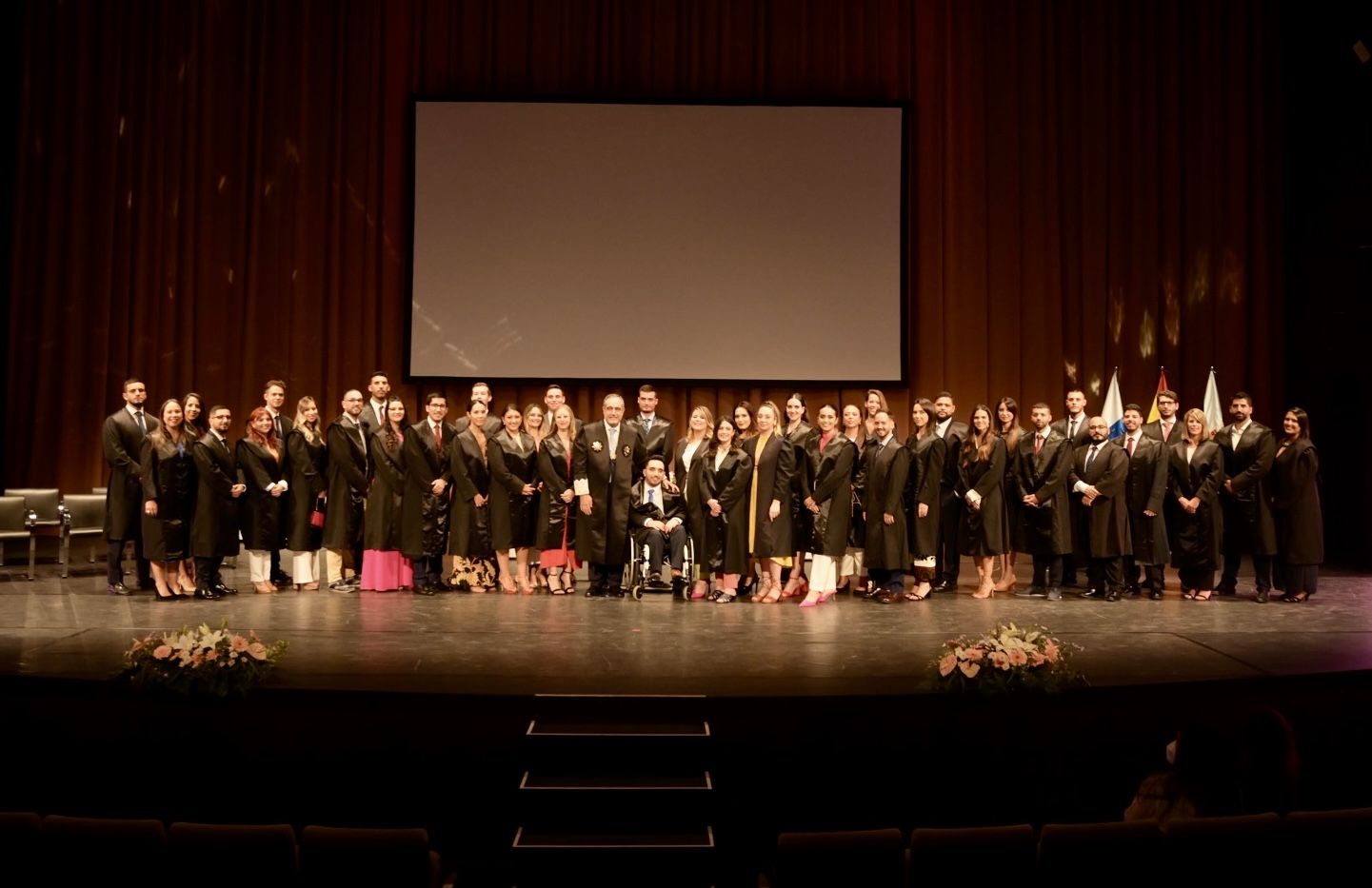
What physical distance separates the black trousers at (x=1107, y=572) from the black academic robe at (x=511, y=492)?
433 centimetres

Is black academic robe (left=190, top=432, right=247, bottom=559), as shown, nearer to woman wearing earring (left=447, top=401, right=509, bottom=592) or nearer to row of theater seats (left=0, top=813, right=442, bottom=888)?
woman wearing earring (left=447, top=401, right=509, bottom=592)

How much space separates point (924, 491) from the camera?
838 centimetres

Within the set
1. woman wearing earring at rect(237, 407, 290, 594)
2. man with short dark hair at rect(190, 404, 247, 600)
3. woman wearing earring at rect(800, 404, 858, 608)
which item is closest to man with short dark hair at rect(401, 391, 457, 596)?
woman wearing earring at rect(237, 407, 290, 594)

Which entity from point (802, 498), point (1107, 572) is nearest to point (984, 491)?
point (1107, 572)

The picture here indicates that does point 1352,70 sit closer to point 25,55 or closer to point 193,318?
point 193,318

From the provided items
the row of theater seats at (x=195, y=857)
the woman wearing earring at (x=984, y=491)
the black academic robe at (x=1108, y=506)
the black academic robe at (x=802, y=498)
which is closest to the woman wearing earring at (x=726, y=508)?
the black academic robe at (x=802, y=498)

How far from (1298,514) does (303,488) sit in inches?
294

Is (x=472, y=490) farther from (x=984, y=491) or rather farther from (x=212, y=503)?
(x=984, y=491)

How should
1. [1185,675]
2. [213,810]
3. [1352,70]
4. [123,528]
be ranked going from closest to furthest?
[213,810]
[1185,675]
[123,528]
[1352,70]

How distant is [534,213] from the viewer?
38.7ft

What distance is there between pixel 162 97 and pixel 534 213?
4260 millimetres

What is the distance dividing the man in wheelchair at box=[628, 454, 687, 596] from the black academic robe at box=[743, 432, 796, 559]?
576 millimetres

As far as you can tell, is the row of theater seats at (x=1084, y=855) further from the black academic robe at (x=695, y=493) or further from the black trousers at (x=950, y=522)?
the black trousers at (x=950, y=522)

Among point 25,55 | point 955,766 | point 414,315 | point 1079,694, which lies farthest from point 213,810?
point 25,55
